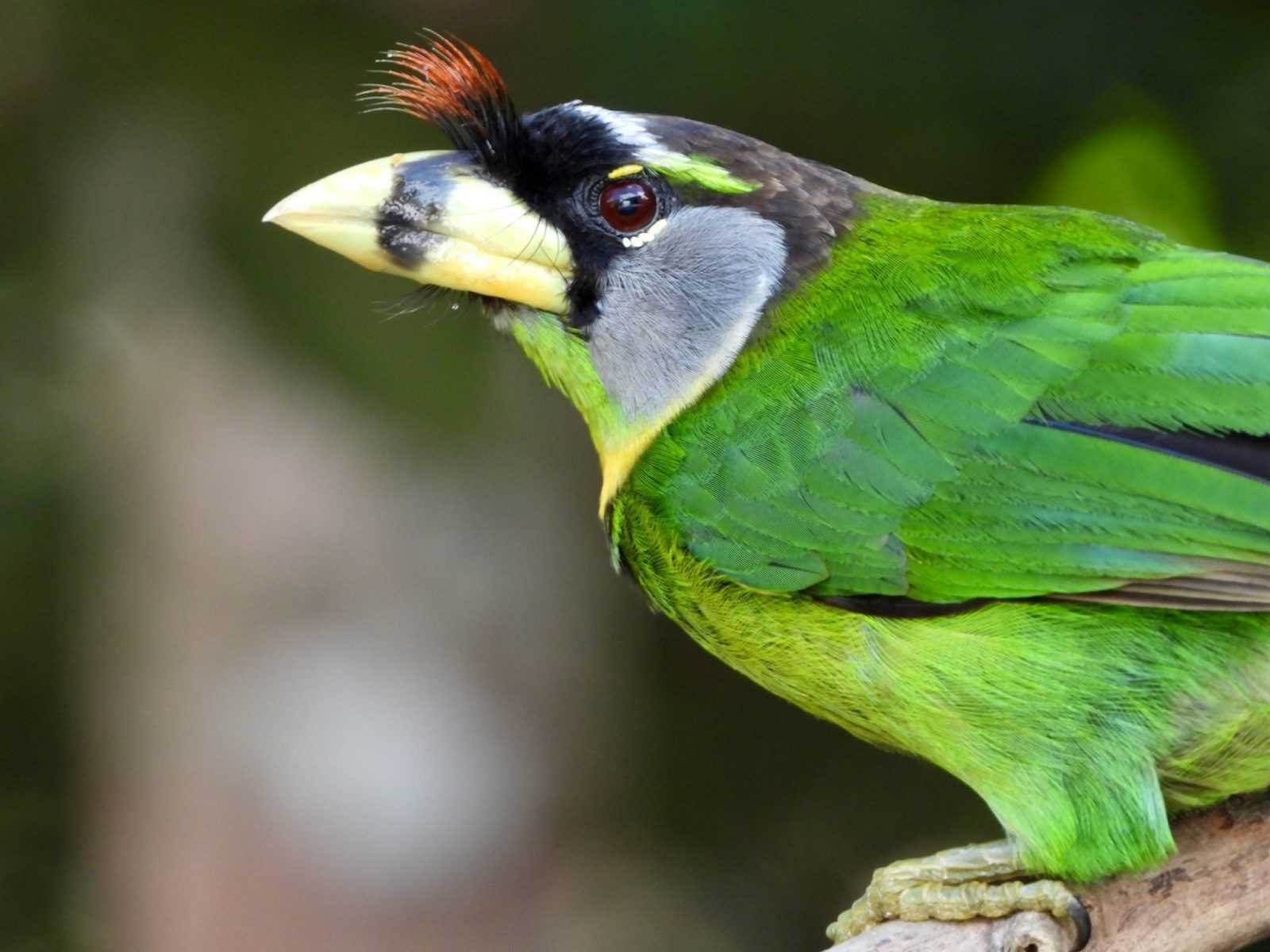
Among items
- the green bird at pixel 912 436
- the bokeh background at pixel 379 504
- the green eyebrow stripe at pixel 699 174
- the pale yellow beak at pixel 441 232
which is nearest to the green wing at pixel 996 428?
the green bird at pixel 912 436

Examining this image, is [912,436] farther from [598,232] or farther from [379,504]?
[379,504]

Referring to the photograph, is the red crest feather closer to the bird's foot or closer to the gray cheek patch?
the gray cheek patch

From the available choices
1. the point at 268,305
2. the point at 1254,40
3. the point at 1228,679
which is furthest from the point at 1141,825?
the point at 268,305

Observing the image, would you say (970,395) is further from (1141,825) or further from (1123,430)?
(1141,825)

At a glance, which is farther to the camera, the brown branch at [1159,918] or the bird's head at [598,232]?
the bird's head at [598,232]

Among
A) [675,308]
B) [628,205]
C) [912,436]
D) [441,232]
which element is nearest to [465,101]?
[441,232]

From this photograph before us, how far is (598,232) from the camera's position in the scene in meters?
3.10

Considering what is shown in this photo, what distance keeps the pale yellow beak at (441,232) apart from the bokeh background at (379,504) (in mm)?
976

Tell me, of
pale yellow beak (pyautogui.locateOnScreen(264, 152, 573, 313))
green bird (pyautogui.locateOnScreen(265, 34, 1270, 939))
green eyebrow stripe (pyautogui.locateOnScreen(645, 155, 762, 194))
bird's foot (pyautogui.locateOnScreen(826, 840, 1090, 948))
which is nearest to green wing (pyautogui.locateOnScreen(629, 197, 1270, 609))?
green bird (pyautogui.locateOnScreen(265, 34, 1270, 939))

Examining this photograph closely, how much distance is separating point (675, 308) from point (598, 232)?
197 mm

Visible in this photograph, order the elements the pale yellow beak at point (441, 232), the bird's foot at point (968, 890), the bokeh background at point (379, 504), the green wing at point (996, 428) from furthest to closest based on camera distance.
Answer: the bokeh background at point (379, 504)
the pale yellow beak at point (441, 232)
the bird's foot at point (968, 890)
the green wing at point (996, 428)

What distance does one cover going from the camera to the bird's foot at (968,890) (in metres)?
2.82

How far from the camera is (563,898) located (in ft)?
16.5

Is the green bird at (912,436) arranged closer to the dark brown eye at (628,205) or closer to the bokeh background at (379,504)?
the dark brown eye at (628,205)
